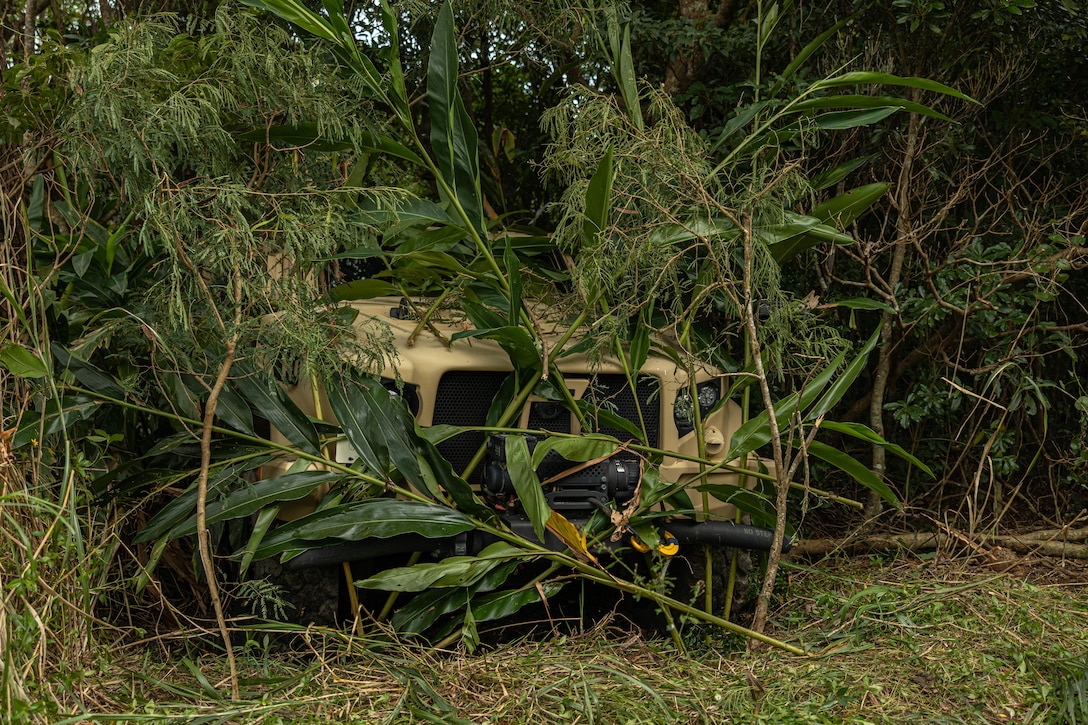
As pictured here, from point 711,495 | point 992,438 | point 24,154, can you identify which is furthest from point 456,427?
point 992,438

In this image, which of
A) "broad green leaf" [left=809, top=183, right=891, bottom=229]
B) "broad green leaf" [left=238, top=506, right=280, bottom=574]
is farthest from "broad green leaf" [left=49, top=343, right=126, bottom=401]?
"broad green leaf" [left=809, top=183, right=891, bottom=229]

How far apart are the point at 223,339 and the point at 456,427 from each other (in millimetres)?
865

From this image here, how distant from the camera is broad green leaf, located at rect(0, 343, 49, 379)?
310 cm

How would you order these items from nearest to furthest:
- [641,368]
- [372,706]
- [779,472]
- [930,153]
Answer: [372,706], [779,472], [641,368], [930,153]

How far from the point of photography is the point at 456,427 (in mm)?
3725

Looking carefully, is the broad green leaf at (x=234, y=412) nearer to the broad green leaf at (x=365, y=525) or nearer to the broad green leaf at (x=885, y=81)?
the broad green leaf at (x=365, y=525)

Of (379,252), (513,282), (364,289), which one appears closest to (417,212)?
(379,252)

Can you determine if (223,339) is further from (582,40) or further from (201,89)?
(582,40)

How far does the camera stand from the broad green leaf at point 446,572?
3543 millimetres

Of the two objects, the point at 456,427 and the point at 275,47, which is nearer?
the point at 275,47

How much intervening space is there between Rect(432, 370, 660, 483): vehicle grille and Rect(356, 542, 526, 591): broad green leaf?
1.40 ft

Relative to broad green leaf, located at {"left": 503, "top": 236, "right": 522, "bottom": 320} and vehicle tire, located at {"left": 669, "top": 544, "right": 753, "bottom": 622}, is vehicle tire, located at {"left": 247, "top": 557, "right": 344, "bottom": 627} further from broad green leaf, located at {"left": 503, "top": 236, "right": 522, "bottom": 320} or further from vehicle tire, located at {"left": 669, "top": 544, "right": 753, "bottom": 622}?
vehicle tire, located at {"left": 669, "top": 544, "right": 753, "bottom": 622}

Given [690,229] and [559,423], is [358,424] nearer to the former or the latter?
[559,423]

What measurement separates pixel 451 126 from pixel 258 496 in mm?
1526
